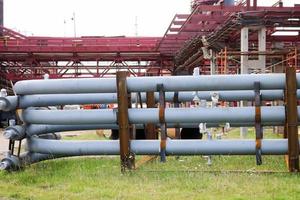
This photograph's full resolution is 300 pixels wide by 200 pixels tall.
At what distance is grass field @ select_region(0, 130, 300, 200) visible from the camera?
4.81 meters

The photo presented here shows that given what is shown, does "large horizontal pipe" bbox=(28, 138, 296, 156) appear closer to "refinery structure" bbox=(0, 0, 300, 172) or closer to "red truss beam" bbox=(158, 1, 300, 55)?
"refinery structure" bbox=(0, 0, 300, 172)

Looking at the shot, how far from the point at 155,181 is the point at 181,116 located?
0.97 m

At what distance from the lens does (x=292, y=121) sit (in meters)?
5.92

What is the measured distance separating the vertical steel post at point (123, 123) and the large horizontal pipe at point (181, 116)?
107 millimetres

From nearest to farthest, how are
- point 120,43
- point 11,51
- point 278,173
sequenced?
1. point 278,173
2. point 11,51
3. point 120,43

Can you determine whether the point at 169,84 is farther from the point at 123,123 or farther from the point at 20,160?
the point at 20,160

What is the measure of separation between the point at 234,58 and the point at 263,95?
13588 millimetres

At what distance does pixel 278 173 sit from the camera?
588 cm

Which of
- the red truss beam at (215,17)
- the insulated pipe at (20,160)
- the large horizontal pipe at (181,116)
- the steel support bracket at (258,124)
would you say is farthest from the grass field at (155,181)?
the red truss beam at (215,17)

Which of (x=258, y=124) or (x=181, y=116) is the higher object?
(x=181, y=116)

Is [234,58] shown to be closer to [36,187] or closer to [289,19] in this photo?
[289,19]

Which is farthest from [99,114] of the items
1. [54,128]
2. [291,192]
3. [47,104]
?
[291,192]

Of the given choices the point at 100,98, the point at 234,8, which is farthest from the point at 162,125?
the point at 234,8

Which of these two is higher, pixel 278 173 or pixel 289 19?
pixel 289 19
